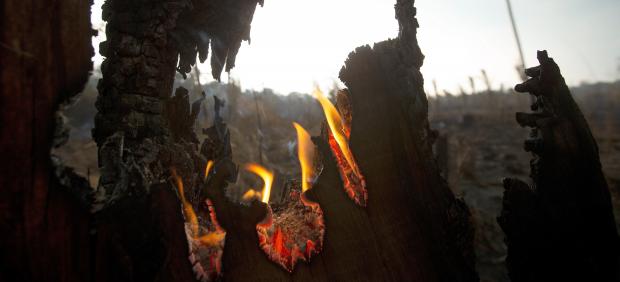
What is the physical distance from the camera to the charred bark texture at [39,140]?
73 centimetres

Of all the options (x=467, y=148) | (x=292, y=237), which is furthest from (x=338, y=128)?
(x=467, y=148)

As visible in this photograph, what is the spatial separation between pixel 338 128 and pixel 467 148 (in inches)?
464

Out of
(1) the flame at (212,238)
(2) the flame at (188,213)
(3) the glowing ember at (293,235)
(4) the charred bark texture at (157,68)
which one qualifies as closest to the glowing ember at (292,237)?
(3) the glowing ember at (293,235)

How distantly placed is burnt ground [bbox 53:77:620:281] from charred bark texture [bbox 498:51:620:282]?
1.11ft

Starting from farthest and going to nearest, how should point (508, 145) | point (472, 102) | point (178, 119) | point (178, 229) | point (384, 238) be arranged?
point (472, 102)
point (508, 145)
point (178, 119)
point (384, 238)
point (178, 229)

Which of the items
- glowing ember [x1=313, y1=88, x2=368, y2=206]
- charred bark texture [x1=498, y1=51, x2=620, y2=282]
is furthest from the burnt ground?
glowing ember [x1=313, y1=88, x2=368, y2=206]

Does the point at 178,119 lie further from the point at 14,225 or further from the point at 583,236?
the point at 583,236

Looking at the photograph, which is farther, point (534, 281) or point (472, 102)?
point (472, 102)

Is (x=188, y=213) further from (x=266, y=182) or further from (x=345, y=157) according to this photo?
(x=345, y=157)

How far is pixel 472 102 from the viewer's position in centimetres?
3141

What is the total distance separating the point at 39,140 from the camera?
2.54ft

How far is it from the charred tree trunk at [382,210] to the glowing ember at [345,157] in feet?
0.08

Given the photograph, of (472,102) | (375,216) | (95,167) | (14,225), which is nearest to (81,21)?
(14,225)

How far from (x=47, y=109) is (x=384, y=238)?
1.14 m
